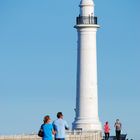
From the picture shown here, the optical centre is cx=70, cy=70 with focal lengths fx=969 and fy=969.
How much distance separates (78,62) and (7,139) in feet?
105

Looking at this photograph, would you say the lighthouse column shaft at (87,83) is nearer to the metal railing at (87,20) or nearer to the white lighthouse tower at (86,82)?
the white lighthouse tower at (86,82)

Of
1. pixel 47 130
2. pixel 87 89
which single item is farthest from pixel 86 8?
pixel 47 130

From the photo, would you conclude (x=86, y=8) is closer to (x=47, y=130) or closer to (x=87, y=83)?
(x=87, y=83)

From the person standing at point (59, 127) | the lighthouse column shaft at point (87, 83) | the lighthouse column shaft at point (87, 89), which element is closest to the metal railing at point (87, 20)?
the lighthouse column shaft at point (87, 89)

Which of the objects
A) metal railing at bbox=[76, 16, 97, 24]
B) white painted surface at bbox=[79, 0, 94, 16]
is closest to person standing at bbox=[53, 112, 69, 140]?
metal railing at bbox=[76, 16, 97, 24]

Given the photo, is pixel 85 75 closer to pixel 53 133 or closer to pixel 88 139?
pixel 88 139

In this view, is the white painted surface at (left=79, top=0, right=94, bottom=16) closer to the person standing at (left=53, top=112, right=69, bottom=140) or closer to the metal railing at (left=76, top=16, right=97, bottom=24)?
the metal railing at (left=76, top=16, right=97, bottom=24)

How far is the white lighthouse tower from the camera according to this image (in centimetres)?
6147

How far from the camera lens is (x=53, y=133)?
83.5ft

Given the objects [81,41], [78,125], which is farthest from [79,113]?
[81,41]

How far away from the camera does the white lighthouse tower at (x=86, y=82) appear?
2420 inches

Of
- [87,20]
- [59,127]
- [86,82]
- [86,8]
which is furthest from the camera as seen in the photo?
[86,8]

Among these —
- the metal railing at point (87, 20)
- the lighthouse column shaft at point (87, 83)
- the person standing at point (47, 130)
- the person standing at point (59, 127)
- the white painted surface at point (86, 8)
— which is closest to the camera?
the person standing at point (47, 130)

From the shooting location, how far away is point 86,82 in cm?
6162
